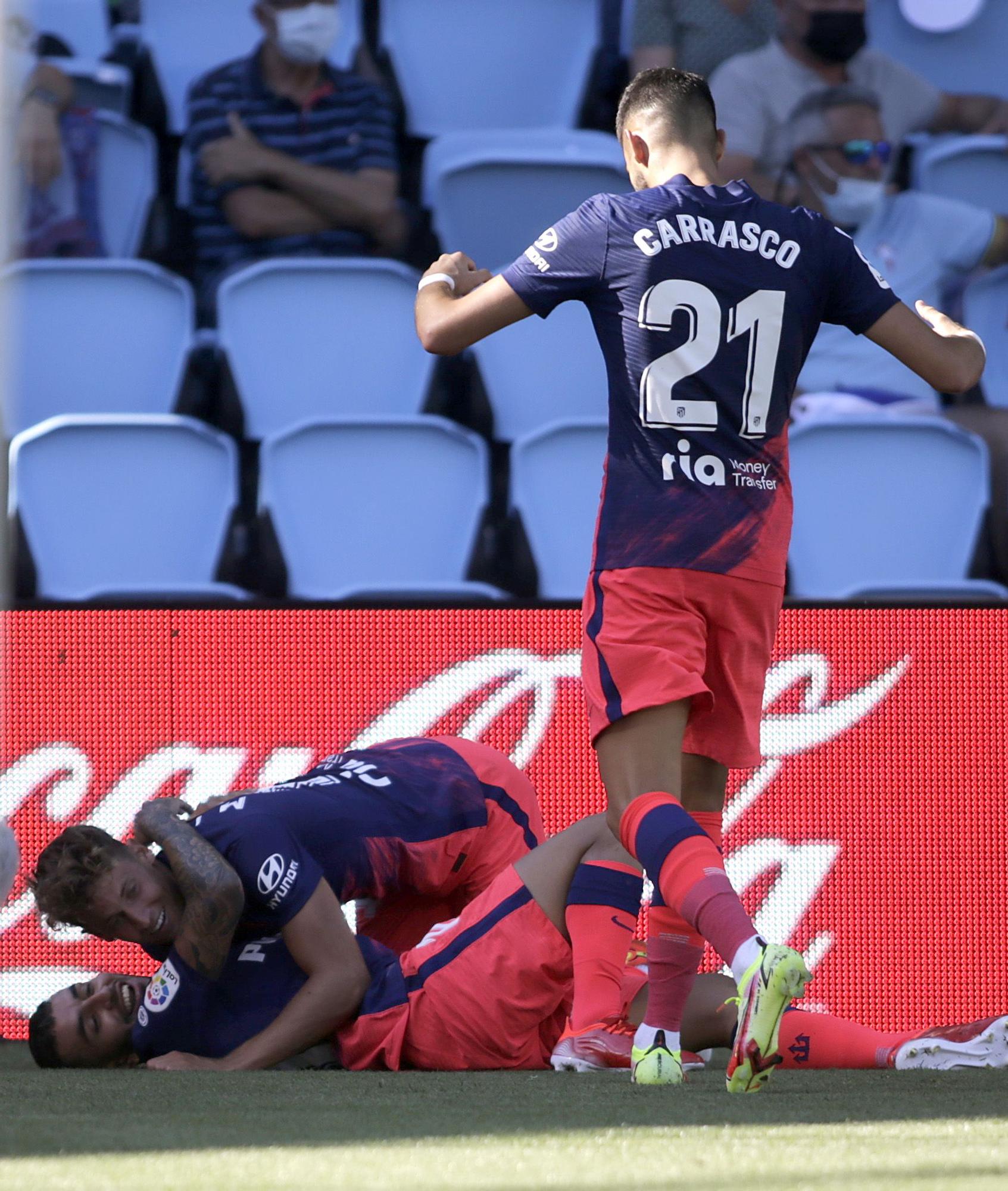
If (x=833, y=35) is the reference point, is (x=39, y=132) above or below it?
below

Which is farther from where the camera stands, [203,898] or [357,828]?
[357,828]

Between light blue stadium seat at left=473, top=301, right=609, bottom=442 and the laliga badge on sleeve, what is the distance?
80.6 inches

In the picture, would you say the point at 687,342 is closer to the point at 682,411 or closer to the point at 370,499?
the point at 682,411

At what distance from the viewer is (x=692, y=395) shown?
2.44 metres

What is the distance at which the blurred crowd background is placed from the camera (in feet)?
15.5

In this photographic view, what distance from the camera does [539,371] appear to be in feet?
16.9

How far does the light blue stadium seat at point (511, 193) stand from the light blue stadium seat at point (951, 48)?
1.39m

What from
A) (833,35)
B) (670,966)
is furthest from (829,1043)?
(833,35)

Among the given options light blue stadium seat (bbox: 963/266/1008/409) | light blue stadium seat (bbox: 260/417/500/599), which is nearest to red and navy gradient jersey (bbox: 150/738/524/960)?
light blue stadium seat (bbox: 260/417/500/599)

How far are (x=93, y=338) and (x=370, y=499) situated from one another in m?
1.14

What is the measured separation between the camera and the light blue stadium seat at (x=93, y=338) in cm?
513

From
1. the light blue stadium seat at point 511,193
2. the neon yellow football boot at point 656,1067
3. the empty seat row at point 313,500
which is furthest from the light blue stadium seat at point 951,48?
the neon yellow football boot at point 656,1067

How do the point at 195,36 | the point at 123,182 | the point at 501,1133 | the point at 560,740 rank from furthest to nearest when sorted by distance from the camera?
1. the point at 195,36
2. the point at 123,182
3. the point at 560,740
4. the point at 501,1133

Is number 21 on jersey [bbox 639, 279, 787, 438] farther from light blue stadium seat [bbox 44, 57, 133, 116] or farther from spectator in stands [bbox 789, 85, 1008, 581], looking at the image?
light blue stadium seat [bbox 44, 57, 133, 116]
